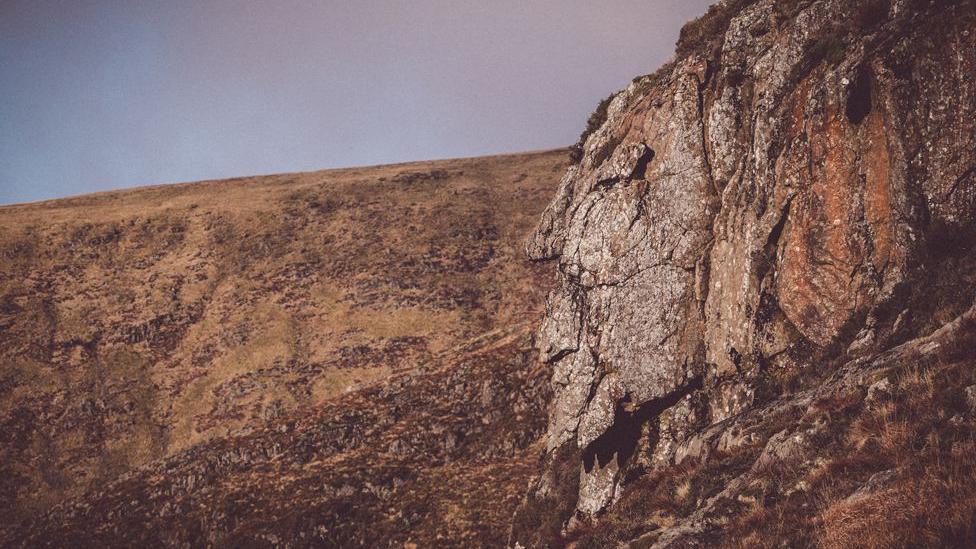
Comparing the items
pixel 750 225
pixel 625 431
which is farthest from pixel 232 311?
pixel 750 225

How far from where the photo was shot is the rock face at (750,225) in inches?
500

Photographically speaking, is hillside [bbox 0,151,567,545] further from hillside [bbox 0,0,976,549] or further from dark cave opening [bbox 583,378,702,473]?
dark cave opening [bbox 583,378,702,473]

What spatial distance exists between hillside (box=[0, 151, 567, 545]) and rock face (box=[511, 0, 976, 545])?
1691 centimetres

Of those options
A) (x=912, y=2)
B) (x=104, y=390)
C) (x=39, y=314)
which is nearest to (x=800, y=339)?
(x=912, y=2)

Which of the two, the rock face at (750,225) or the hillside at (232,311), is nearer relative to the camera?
the rock face at (750,225)

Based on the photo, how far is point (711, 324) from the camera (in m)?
17.1

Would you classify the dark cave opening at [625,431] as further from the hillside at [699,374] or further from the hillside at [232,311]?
the hillside at [232,311]

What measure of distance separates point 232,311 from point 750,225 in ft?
232

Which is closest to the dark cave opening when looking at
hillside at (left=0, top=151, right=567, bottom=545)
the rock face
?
the rock face

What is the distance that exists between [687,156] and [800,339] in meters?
7.36

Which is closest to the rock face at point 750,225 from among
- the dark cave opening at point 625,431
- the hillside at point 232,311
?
the dark cave opening at point 625,431

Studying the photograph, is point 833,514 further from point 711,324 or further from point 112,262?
point 112,262

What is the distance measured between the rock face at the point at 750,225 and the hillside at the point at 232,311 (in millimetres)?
16910

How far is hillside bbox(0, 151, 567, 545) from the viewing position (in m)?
52.3
